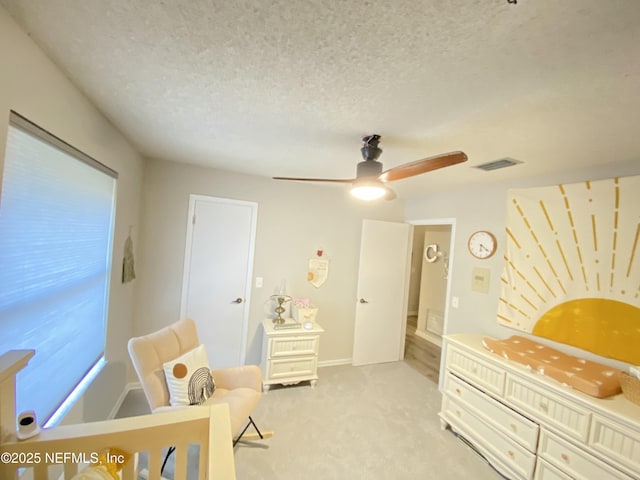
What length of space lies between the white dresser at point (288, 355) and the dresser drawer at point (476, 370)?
4.52 feet

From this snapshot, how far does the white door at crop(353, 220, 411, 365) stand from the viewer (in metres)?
3.55

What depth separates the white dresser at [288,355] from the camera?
2.78 m

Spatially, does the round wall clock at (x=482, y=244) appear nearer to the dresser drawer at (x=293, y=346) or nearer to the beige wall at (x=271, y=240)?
the beige wall at (x=271, y=240)

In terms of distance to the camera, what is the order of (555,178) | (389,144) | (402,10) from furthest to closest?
(555,178) < (389,144) < (402,10)

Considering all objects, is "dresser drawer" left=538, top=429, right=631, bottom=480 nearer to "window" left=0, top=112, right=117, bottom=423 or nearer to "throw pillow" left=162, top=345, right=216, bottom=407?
"throw pillow" left=162, top=345, right=216, bottom=407

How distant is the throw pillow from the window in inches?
20.8

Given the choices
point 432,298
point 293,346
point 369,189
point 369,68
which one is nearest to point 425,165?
point 369,189

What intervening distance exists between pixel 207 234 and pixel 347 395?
2398 millimetres

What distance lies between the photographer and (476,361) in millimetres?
2143

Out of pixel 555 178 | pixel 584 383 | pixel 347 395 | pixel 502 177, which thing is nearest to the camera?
pixel 584 383

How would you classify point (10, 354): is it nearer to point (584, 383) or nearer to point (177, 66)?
point (177, 66)

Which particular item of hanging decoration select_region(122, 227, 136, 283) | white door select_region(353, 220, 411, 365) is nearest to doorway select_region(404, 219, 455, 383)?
white door select_region(353, 220, 411, 365)

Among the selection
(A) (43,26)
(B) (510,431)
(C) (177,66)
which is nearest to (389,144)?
(C) (177,66)

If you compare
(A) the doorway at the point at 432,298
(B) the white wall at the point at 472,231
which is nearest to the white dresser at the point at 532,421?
(B) the white wall at the point at 472,231
